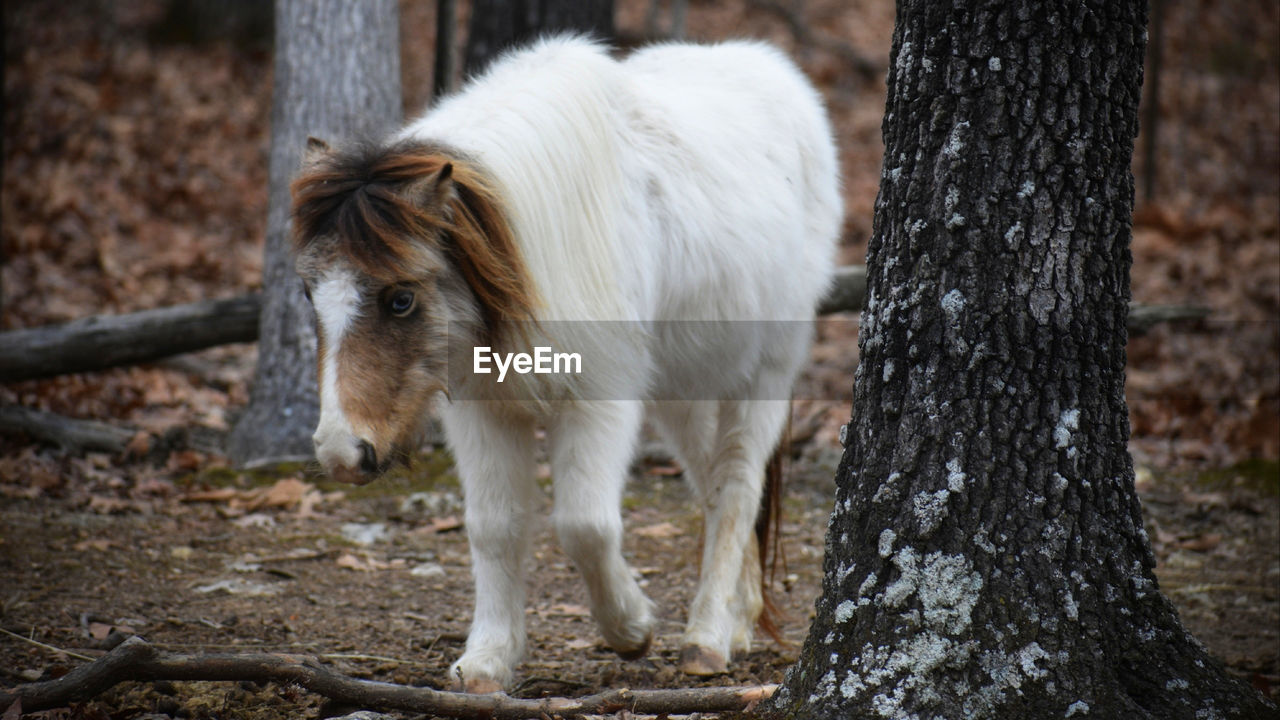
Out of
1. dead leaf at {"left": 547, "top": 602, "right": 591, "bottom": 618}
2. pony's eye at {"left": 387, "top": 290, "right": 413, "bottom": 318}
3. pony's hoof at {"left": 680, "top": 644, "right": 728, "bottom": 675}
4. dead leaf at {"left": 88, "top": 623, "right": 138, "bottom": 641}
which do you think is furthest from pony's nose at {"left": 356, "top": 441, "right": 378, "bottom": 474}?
dead leaf at {"left": 547, "top": 602, "right": 591, "bottom": 618}

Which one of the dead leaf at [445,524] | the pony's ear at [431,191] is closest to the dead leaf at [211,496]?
the dead leaf at [445,524]

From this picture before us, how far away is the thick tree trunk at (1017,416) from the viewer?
2.43 m

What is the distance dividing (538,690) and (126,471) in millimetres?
3287

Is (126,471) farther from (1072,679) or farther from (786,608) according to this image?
(1072,679)

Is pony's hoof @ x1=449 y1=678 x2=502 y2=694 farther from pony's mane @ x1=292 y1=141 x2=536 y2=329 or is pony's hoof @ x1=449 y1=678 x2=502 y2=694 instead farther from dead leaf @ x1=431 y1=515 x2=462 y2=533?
dead leaf @ x1=431 y1=515 x2=462 y2=533

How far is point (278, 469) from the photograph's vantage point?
18.8 feet

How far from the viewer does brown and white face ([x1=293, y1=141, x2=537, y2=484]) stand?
2.97 metres

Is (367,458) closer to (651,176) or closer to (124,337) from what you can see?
(651,176)

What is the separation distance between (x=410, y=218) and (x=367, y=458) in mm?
700

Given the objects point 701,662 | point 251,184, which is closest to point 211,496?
point 701,662

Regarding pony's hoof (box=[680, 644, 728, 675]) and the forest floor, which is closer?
pony's hoof (box=[680, 644, 728, 675])

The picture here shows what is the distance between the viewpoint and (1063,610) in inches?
96.4

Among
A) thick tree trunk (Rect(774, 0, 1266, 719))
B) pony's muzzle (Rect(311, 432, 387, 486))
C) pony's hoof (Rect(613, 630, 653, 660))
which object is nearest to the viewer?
thick tree trunk (Rect(774, 0, 1266, 719))

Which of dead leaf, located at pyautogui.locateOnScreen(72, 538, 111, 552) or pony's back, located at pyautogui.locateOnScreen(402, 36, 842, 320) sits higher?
pony's back, located at pyautogui.locateOnScreen(402, 36, 842, 320)
